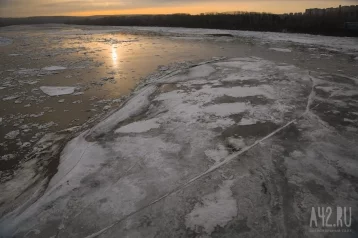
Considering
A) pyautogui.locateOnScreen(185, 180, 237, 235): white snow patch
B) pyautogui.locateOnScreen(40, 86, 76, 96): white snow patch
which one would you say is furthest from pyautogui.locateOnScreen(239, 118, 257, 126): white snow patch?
pyautogui.locateOnScreen(40, 86, 76, 96): white snow patch

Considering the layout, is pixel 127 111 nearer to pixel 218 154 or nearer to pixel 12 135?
pixel 12 135

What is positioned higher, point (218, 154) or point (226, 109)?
point (226, 109)

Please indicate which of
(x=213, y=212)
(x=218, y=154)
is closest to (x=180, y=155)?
(x=218, y=154)

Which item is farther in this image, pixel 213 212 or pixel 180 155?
pixel 180 155

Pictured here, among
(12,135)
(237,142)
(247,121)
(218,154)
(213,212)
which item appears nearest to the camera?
(213,212)

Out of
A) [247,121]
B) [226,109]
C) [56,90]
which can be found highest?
[56,90]

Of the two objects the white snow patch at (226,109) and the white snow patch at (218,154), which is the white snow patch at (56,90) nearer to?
the white snow patch at (226,109)
